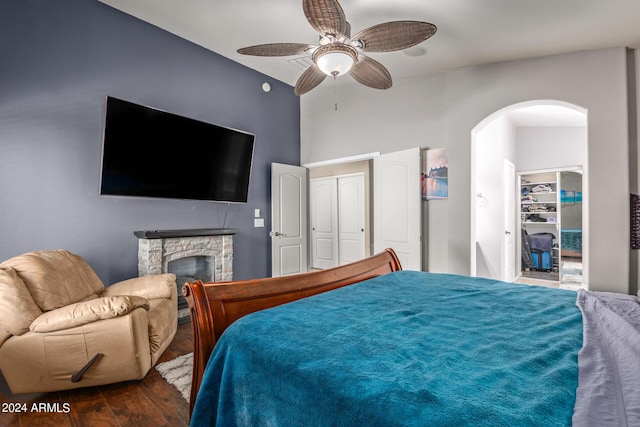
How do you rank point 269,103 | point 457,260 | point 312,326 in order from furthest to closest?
point 269,103 < point 457,260 < point 312,326

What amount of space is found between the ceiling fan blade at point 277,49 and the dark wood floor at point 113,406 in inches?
96.5

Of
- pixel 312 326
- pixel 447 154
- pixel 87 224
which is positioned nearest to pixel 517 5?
pixel 447 154

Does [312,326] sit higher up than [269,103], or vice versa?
[269,103]

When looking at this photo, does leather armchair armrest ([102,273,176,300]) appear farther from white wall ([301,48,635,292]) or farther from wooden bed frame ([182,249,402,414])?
white wall ([301,48,635,292])

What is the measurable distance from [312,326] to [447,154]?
3.13 meters

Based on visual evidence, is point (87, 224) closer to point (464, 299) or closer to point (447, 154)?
point (464, 299)

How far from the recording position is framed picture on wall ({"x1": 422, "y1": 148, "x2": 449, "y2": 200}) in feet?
12.3

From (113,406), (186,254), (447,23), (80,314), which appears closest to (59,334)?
(80,314)

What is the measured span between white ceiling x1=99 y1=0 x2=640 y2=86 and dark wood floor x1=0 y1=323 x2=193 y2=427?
3.09 m

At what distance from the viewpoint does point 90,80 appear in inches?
118

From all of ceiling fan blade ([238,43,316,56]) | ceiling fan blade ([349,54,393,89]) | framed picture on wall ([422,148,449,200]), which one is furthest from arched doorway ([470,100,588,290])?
ceiling fan blade ([238,43,316,56])

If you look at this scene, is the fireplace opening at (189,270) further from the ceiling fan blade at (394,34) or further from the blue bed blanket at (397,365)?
the ceiling fan blade at (394,34)

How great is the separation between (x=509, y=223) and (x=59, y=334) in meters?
6.28

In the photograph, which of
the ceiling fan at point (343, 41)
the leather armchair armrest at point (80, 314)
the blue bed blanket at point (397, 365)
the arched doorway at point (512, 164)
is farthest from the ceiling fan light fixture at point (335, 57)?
the arched doorway at point (512, 164)
